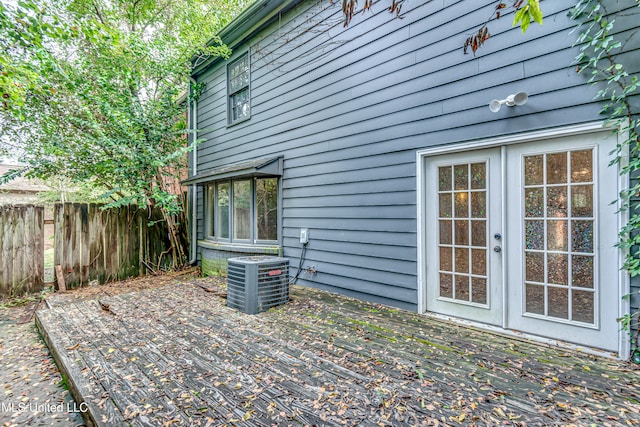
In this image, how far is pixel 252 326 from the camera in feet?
11.1

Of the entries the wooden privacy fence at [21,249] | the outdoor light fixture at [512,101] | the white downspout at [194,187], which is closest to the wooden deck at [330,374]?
the outdoor light fixture at [512,101]

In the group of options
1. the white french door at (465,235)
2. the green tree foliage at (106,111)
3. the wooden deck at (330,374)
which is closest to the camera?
the wooden deck at (330,374)

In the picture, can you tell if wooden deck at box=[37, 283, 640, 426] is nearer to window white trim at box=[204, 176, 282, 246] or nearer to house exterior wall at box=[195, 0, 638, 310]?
house exterior wall at box=[195, 0, 638, 310]

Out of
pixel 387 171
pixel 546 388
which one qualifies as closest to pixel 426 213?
Answer: pixel 387 171

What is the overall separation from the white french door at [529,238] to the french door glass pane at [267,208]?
2.88 m

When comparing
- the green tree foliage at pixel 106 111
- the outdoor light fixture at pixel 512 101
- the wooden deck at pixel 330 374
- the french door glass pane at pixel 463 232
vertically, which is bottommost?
the wooden deck at pixel 330 374

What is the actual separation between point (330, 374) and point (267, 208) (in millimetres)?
3773

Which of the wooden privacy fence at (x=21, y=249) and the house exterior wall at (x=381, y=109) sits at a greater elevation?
the house exterior wall at (x=381, y=109)

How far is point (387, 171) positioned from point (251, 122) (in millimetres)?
3449

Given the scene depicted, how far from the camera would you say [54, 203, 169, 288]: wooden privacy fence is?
5.95 meters

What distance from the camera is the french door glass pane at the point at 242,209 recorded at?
235 inches

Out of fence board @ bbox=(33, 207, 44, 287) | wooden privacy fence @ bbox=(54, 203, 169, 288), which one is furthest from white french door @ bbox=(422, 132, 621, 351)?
fence board @ bbox=(33, 207, 44, 287)

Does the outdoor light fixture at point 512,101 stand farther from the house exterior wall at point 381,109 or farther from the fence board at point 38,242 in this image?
the fence board at point 38,242

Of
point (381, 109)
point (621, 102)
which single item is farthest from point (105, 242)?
point (621, 102)
